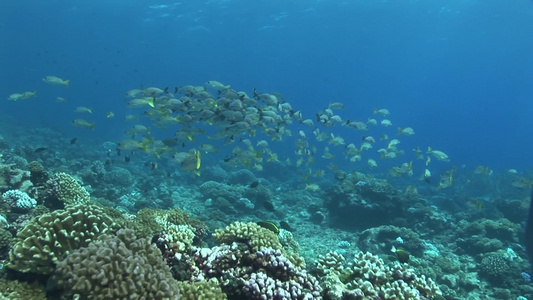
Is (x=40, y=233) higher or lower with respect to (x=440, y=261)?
higher

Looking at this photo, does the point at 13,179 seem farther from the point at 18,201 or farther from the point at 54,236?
the point at 54,236

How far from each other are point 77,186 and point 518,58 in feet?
316

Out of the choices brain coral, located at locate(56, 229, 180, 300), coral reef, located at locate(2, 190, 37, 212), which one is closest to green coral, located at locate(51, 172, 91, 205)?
coral reef, located at locate(2, 190, 37, 212)

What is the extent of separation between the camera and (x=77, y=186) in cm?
878

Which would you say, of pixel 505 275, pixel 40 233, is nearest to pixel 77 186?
pixel 40 233

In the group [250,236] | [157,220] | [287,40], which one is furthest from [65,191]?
[287,40]

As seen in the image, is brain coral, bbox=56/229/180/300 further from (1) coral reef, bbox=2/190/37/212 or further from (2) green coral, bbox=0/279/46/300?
(1) coral reef, bbox=2/190/37/212

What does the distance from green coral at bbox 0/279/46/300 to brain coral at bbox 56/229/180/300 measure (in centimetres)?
66

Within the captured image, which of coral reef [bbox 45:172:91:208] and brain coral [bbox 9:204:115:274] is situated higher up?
brain coral [bbox 9:204:115:274]

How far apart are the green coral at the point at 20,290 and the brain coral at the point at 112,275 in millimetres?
659

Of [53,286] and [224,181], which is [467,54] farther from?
[53,286]

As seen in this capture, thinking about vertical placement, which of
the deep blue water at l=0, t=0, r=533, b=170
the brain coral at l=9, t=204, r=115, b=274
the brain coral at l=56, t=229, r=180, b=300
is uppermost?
the brain coral at l=56, t=229, r=180, b=300

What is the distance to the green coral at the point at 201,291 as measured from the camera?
13.3 feet

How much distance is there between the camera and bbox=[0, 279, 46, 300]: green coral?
3969 millimetres
